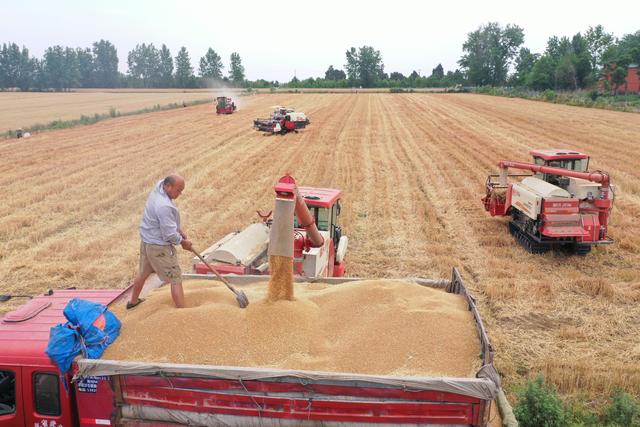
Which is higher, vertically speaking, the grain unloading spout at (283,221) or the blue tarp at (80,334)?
the grain unloading spout at (283,221)

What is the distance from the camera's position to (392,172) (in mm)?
20312

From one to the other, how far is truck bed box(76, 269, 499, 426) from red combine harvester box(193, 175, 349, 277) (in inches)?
98.3

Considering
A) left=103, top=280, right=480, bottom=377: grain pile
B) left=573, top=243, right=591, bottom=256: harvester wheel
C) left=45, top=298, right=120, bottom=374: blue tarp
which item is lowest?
left=573, top=243, right=591, bottom=256: harvester wheel

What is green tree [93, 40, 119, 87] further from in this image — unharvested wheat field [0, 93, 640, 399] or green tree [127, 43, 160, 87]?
unharvested wheat field [0, 93, 640, 399]

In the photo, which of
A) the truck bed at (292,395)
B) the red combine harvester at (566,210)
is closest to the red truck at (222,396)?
the truck bed at (292,395)

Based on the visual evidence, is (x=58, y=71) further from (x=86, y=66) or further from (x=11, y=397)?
(x=11, y=397)

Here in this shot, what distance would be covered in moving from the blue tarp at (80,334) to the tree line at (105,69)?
99289 millimetres

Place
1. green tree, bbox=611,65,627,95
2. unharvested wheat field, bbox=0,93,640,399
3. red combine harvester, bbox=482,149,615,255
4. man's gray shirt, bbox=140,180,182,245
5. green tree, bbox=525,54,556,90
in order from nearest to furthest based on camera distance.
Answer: man's gray shirt, bbox=140,180,182,245
unharvested wheat field, bbox=0,93,640,399
red combine harvester, bbox=482,149,615,255
green tree, bbox=611,65,627,95
green tree, bbox=525,54,556,90

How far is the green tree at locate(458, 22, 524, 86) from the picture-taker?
3720 inches

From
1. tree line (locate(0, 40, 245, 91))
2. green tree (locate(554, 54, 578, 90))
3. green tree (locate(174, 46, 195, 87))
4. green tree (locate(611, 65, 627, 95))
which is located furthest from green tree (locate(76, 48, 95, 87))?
green tree (locate(611, 65, 627, 95))

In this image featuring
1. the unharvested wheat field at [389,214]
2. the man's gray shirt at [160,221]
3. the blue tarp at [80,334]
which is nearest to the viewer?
the blue tarp at [80,334]

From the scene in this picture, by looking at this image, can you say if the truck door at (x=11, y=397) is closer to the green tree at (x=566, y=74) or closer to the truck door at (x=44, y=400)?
the truck door at (x=44, y=400)

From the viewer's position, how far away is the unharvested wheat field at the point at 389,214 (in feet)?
27.5

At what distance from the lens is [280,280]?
5496 mm
